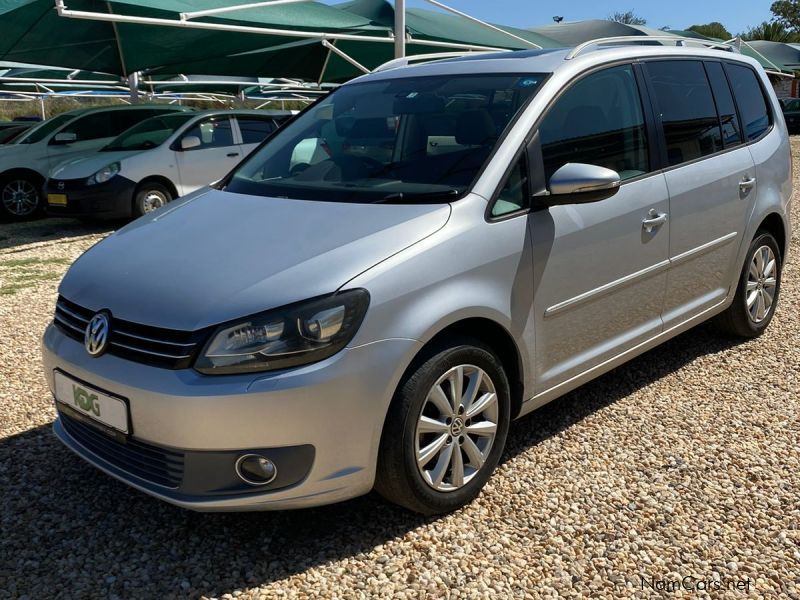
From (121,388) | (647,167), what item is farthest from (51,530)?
(647,167)

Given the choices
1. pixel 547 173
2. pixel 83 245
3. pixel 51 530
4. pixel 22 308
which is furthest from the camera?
pixel 83 245

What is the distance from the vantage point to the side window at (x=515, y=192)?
10.3 ft

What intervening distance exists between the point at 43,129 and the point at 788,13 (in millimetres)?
67690

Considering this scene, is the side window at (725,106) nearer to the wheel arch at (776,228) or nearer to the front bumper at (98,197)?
the wheel arch at (776,228)

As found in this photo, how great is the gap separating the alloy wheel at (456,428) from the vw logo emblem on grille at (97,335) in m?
1.14

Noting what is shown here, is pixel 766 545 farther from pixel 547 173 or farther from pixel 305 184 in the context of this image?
pixel 305 184

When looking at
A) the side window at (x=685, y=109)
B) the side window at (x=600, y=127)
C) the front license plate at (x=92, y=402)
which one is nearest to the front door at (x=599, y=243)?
the side window at (x=600, y=127)

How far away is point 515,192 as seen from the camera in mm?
3211

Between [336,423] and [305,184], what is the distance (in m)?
1.29

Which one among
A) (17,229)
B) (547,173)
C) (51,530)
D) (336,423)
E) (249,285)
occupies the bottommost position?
(17,229)

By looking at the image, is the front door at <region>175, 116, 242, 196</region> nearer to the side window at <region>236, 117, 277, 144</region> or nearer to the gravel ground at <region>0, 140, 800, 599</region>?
the side window at <region>236, 117, 277, 144</region>

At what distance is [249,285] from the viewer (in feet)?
8.67

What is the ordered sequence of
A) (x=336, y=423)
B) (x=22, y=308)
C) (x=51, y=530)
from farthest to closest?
(x=22, y=308), (x=51, y=530), (x=336, y=423)

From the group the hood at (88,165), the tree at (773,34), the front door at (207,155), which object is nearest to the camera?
the hood at (88,165)
